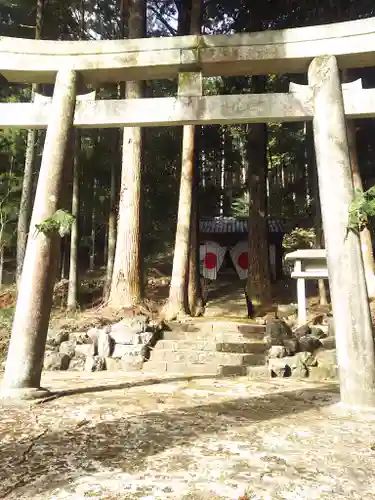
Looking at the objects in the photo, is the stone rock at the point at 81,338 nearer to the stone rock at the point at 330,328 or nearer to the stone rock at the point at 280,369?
the stone rock at the point at 280,369

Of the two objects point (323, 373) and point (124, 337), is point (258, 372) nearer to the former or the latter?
point (323, 373)

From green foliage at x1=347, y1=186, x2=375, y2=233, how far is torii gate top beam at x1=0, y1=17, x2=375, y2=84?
201 cm

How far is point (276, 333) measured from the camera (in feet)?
28.8

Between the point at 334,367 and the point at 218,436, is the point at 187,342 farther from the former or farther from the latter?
the point at 218,436

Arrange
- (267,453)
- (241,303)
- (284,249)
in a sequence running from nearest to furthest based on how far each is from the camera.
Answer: (267,453)
(241,303)
(284,249)

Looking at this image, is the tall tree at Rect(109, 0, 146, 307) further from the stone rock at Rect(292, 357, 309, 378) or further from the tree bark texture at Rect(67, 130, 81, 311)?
the stone rock at Rect(292, 357, 309, 378)

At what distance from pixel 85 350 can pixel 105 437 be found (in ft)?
16.8

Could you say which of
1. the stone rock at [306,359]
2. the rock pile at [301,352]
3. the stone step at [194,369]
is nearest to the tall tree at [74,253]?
the stone step at [194,369]

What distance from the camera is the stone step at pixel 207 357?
26.6 feet

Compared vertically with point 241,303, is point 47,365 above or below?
below

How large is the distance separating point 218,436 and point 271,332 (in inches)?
213

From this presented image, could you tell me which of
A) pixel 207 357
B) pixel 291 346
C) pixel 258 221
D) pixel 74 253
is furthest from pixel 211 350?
pixel 74 253

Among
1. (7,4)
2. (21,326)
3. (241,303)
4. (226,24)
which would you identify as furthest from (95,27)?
(21,326)

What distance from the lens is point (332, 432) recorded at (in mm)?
3799
